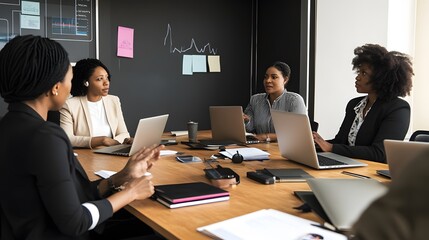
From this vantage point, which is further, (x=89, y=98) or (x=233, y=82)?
(x=233, y=82)

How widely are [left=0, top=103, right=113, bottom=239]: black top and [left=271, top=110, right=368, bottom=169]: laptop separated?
1081mm

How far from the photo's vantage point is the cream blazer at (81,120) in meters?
2.92

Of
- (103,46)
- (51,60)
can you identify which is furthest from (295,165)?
(103,46)

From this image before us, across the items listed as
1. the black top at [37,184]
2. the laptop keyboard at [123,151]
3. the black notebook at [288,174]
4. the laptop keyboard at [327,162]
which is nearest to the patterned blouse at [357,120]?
the laptop keyboard at [327,162]

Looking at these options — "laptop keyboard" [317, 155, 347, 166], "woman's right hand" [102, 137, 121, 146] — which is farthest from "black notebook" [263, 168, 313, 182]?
"woman's right hand" [102, 137, 121, 146]

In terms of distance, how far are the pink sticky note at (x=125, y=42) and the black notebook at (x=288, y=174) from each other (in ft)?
7.82

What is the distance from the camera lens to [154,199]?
1.52 meters

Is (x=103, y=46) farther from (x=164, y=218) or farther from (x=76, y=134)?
(x=164, y=218)

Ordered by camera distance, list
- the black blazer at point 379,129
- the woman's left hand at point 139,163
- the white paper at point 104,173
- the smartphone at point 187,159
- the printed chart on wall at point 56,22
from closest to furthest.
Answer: the woman's left hand at point 139,163, the white paper at point 104,173, the smartphone at point 187,159, the black blazer at point 379,129, the printed chart on wall at point 56,22

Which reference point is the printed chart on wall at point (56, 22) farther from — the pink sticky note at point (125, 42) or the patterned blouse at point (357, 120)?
the patterned blouse at point (357, 120)

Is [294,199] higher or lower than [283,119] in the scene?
lower

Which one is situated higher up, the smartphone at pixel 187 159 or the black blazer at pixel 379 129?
the black blazer at pixel 379 129

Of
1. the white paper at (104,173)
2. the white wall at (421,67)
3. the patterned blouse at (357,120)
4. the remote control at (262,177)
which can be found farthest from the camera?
the white wall at (421,67)

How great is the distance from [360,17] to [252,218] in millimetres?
3352
